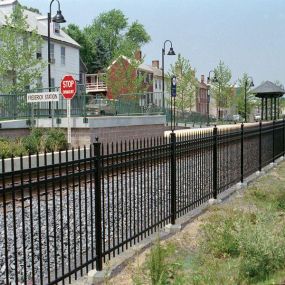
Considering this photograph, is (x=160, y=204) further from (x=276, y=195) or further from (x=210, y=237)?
(x=276, y=195)

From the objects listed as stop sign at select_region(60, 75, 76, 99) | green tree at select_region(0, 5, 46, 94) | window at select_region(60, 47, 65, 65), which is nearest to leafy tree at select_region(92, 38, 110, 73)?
window at select_region(60, 47, 65, 65)

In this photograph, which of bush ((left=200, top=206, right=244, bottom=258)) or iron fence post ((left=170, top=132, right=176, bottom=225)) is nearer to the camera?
bush ((left=200, top=206, right=244, bottom=258))

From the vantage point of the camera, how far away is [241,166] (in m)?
11.9

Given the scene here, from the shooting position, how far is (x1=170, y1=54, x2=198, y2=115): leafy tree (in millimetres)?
62406

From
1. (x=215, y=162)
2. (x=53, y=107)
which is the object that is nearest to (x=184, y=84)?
(x=53, y=107)

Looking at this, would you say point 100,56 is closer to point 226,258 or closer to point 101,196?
point 101,196

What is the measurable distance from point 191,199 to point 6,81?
90.0 ft

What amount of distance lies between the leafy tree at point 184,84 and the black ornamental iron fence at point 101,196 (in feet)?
162

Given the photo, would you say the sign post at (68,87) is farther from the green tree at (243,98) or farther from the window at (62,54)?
the green tree at (243,98)

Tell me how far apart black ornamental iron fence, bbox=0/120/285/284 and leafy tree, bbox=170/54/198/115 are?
162 feet

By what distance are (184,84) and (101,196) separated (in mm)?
56276

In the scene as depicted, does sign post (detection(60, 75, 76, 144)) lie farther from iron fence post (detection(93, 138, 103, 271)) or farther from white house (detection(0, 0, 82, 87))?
white house (detection(0, 0, 82, 87))

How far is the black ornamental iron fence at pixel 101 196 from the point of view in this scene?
481cm

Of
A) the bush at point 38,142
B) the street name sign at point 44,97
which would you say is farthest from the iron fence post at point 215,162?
the street name sign at point 44,97
